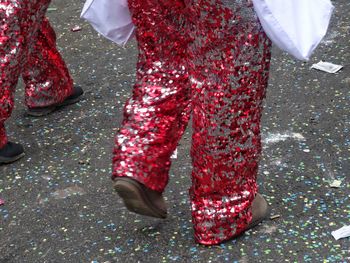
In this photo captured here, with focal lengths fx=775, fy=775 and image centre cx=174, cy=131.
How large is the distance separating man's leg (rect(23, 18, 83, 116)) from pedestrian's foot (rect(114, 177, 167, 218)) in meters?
1.24

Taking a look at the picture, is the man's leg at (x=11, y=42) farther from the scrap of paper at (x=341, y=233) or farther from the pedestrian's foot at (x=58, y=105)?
the scrap of paper at (x=341, y=233)

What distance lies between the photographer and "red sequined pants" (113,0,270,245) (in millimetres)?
2227

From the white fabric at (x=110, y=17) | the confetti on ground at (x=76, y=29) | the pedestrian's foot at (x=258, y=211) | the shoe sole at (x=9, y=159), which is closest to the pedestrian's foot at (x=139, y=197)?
the pedestrian's foot at (x=258, y=211)

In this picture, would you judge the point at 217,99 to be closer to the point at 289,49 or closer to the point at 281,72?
the point at 289,49

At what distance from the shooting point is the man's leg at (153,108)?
2404 mm

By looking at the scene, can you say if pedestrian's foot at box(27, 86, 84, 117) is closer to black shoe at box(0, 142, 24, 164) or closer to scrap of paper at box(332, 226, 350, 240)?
black shoe at box(0, 142, 24, 164)

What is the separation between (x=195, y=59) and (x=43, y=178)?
1.10 m

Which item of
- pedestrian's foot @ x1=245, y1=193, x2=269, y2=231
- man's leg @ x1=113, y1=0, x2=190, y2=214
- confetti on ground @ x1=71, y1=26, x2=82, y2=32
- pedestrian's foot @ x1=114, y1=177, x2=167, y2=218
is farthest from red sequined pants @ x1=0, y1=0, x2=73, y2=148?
confetti on ground @ x1=71, y1=26, x2=82, y2=32

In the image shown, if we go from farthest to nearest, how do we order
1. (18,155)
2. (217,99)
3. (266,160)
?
(18,155) → (266,160) → (217,99)

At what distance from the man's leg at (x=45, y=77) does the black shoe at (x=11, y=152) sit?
0.37 meters

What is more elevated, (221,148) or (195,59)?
(195,59)

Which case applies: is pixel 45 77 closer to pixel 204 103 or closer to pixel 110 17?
pixel 110 17

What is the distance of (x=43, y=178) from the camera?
3121 millimetres

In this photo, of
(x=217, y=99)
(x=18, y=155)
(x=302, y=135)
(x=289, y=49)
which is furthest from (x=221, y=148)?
(x=18, y=155)
